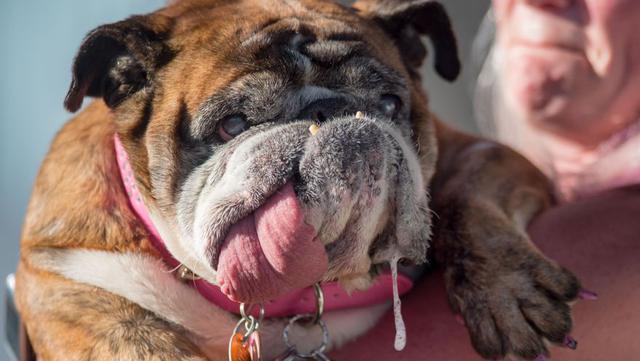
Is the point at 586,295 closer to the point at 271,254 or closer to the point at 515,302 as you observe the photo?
the point at 515,302

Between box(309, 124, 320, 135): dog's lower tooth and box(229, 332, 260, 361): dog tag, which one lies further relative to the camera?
box(229, 332, 260, 361): dog tag

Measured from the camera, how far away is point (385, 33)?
4.49 feet

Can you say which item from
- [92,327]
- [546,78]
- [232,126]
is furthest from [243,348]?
[546,78]

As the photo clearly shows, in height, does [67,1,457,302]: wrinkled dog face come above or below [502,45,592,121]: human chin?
above

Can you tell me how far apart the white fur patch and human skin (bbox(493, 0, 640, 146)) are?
747 mm

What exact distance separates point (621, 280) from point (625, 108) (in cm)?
41

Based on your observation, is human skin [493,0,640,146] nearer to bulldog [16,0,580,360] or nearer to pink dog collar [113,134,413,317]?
bulldog [16,0,580,360]

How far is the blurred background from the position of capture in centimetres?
206

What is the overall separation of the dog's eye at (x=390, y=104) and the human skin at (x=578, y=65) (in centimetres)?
46

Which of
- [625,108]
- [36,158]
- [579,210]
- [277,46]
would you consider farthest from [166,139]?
[36,158]

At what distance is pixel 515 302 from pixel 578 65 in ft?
1.93

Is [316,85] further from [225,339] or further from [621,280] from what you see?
[621,280]

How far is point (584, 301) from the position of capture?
119cm

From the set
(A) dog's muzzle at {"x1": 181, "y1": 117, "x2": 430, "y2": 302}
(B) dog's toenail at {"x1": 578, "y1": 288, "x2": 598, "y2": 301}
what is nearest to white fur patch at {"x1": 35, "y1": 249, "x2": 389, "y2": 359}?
(A) dog's muzzle at {"x1": 181, "y1": 117, "x2": 430, "y2": 302}
